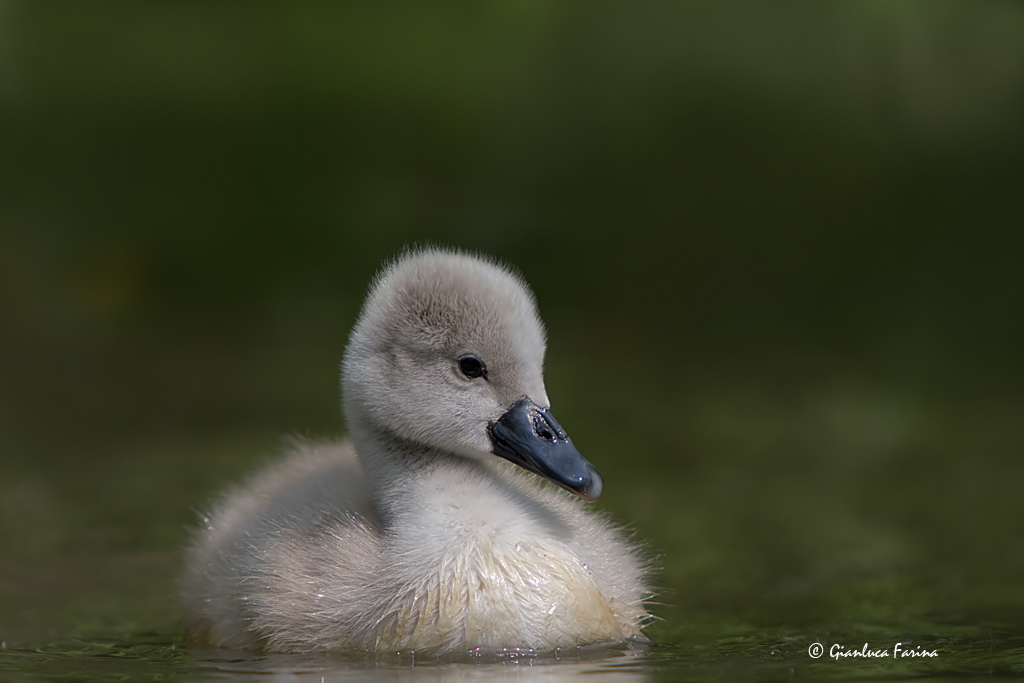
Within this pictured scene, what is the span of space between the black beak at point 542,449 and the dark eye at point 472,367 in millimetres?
91

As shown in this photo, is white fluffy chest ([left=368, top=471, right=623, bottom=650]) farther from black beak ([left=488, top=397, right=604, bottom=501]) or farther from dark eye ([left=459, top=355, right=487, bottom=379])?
dark eye ([left=459, top=355, right=487, bottom=379])

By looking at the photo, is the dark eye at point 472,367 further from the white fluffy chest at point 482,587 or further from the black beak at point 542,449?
the white fluffy chest at point 482,587

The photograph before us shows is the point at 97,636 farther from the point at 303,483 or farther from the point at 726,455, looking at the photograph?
the point at 726,455

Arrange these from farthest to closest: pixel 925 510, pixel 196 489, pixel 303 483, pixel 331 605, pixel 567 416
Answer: pixel 567 416 < pixel 196 489 < pixel 925 510 < pixel 303 483 < pixel 331 605

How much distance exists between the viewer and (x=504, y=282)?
7.79 feet

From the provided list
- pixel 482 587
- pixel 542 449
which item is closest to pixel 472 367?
pixel 542 449

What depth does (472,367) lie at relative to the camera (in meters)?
2.36

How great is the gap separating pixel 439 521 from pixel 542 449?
0.23 meters

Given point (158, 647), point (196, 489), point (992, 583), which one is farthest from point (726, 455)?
point (158, 647)

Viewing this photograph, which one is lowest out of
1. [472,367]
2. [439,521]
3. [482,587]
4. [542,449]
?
[482,587]

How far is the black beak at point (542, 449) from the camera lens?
2277 mm

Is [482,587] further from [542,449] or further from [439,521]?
[542,449]

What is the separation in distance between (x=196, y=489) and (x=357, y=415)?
63.8 inches

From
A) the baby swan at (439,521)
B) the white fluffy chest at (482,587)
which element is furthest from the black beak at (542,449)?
the white fluffy chest at (482,587)
